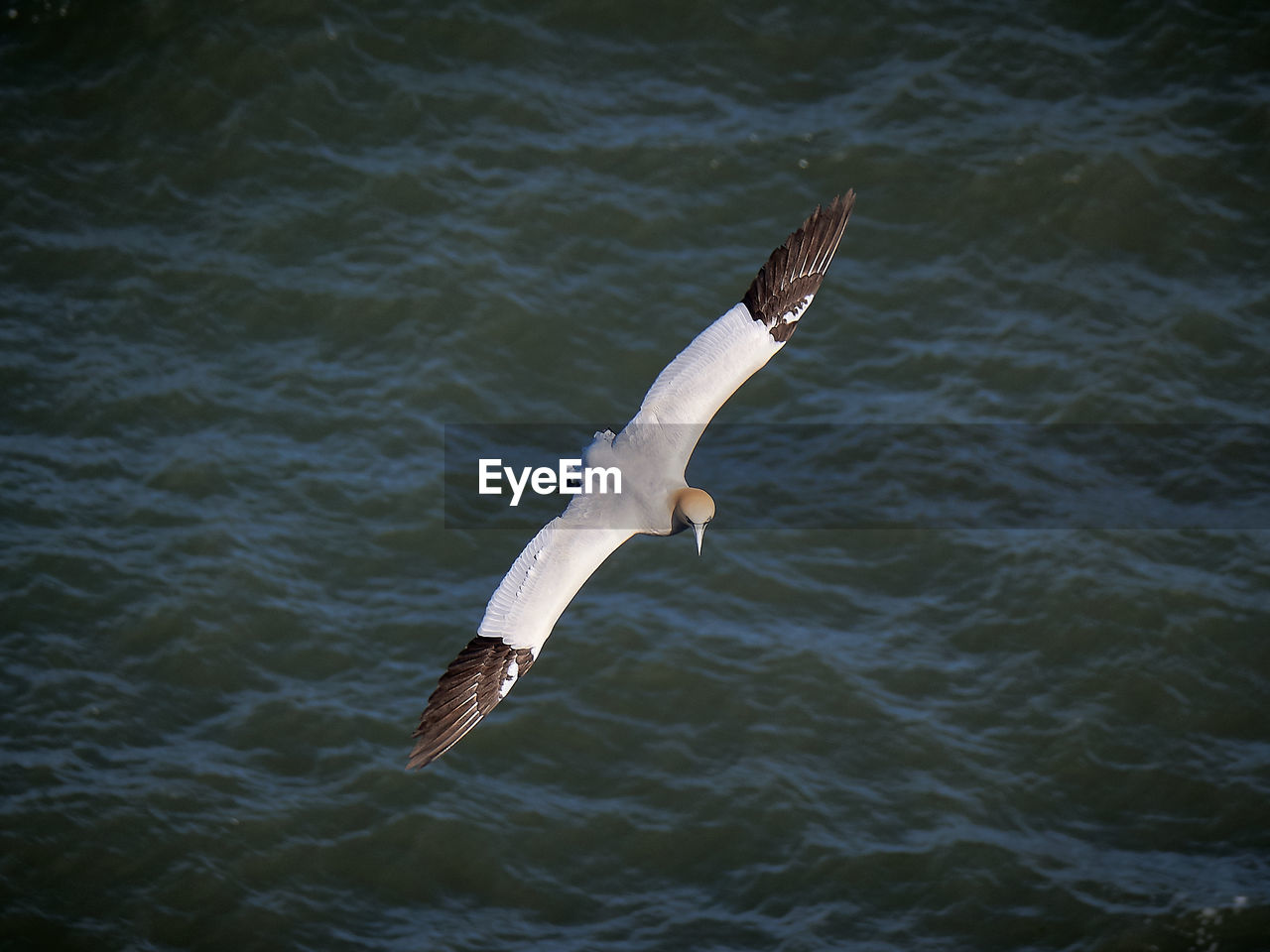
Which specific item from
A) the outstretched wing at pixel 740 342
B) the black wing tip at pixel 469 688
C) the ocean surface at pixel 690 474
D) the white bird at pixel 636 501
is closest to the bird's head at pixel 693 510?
the white bird at pixel 636 501

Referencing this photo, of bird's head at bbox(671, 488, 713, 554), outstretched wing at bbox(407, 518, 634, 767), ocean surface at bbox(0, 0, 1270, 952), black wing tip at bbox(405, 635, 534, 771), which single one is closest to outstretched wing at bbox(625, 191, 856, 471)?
bird's head at bbox(671, 488, 713, 554)

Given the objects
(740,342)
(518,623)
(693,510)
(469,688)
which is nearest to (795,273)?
(740,342)

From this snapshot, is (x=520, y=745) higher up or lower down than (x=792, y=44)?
lower down

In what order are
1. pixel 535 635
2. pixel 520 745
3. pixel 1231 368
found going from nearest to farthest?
pixel 535 635 → pixel 520 745 → pixel 1231 368

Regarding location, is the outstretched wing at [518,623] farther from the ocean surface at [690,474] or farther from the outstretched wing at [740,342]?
the ocean surface at [690,474]

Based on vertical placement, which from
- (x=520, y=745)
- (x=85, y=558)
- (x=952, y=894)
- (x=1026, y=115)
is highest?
(x=1026, y=115)

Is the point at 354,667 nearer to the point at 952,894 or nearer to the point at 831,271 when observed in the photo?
the point at 952,894

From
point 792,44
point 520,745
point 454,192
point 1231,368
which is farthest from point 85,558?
point 1231,368
